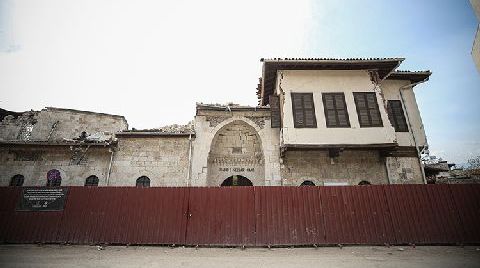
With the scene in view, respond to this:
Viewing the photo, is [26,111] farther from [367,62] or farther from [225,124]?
[367,62]

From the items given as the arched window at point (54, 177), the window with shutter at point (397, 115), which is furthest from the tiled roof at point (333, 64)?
the arched window at point (54, 177)

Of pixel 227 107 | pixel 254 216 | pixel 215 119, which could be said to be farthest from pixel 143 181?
pixel 254 216

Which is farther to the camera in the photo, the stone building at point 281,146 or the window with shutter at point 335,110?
the stone building at point 281,146

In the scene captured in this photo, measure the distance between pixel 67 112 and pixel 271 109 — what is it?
16.9 m

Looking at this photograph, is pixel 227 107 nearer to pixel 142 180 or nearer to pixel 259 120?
pixel 259 120

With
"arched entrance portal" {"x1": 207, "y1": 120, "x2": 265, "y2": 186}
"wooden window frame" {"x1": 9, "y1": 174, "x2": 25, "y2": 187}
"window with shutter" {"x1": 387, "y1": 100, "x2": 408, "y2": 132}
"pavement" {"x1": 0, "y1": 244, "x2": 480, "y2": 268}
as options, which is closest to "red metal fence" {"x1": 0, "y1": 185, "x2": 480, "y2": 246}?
"pavement" {"x1": 0, "y1": 244, "x2": 480, "y2": 268}

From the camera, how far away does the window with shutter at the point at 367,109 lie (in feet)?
39.7

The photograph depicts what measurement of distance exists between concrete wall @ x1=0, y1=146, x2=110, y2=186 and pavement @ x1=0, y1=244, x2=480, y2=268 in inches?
181

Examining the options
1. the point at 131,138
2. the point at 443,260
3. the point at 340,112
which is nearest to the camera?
the point at 443,260

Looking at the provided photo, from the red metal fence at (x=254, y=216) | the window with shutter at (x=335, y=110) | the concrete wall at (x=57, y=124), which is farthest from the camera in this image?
the concrete wall at (x=57, y=124)

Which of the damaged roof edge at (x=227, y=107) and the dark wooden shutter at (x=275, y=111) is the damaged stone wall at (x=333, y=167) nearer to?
the dark wooden shutter at (x=275, y=111)

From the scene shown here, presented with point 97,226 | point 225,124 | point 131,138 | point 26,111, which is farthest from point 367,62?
point 26,111

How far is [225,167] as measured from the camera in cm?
1368

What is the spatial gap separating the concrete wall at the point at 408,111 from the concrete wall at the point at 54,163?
1551cm
